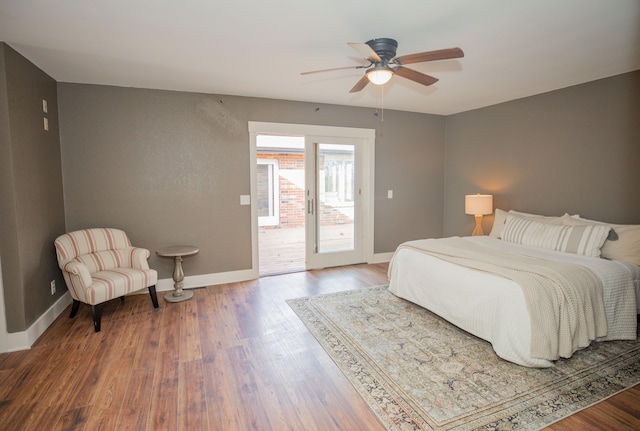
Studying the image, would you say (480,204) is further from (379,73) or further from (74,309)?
(74,309)

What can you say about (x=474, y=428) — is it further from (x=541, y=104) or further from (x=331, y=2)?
(x=541, y=104)

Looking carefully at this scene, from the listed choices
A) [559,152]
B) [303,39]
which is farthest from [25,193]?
[559,152]

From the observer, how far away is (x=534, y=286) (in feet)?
8.20

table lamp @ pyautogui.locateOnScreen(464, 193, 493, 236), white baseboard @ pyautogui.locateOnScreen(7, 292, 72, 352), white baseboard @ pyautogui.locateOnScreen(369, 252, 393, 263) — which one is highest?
table lamp @ pyautogui.locateOnScreen(464, 193, 493, 236)

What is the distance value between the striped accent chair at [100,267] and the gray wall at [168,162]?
14.2 inches

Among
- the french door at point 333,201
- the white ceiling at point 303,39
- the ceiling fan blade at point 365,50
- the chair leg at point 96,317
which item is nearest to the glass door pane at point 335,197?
the french door at point 333,201

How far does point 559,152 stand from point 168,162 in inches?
193

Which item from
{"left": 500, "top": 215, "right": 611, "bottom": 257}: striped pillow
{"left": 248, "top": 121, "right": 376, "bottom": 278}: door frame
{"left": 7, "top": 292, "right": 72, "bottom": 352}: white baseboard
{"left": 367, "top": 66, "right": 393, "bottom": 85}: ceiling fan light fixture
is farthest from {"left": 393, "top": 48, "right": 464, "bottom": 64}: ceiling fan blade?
{"left": 7, "top": 292, "right": 72, "bottom": 352}: white baseboard

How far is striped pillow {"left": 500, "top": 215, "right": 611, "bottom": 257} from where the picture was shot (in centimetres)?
333

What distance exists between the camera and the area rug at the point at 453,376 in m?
2.01

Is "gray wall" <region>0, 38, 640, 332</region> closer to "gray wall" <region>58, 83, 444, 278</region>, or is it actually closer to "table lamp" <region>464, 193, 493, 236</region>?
"gray wall" <region>58, 83, 444, 278</region>

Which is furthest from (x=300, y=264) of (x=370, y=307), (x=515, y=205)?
(x=515, y=205)

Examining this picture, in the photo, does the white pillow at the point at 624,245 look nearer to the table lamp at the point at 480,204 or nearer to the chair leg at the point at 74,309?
the table lamp at the point at 480,204

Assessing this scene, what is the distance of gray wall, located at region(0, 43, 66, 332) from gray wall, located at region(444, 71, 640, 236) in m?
5.61
